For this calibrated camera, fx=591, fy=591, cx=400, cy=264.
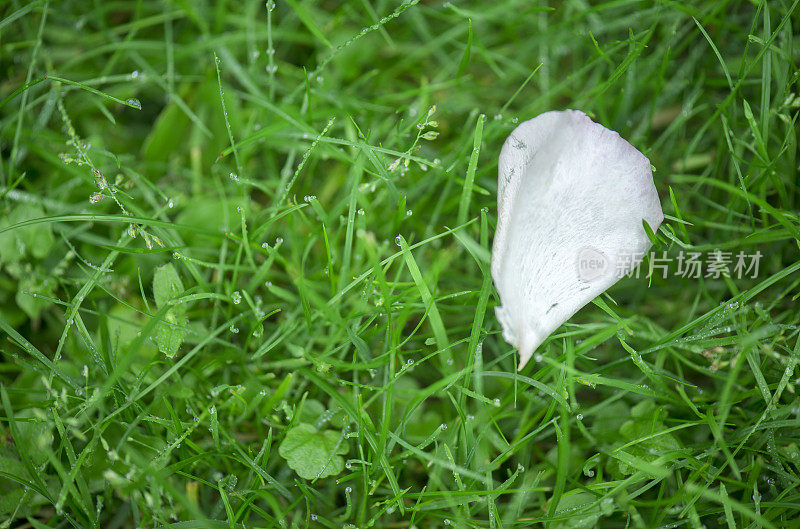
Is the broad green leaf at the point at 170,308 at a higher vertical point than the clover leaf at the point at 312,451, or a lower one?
higher

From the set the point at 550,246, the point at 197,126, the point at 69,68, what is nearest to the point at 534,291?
the point at 550,246

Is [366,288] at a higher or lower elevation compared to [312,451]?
higher

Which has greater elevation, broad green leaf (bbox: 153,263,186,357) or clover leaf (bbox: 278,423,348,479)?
broad green leaf (bbox: 153,263,186,357)

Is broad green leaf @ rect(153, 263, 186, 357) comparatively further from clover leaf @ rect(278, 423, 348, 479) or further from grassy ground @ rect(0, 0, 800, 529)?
clover leaf @ rect(278, 423, 348, 479)

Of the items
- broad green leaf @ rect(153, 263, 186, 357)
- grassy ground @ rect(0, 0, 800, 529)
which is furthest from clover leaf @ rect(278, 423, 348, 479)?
broad green leaf @ rect(153, 263, 186, 357)

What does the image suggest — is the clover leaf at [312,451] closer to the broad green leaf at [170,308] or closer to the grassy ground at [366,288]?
the grassy ground at [366,288]

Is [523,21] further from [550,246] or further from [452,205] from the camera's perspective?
[550,246]

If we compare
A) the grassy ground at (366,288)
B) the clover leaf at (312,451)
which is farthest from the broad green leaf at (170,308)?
the clover leaf at (312,451)
